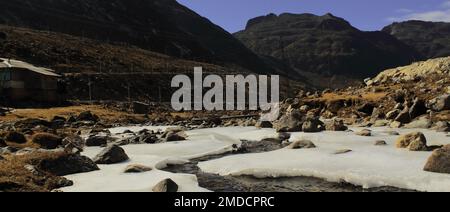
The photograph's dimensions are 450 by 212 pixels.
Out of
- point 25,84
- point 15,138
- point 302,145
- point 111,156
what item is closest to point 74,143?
point 15,138

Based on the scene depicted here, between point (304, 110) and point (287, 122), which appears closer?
point (287, 122)

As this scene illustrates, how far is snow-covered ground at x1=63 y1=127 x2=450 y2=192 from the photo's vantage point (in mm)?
16844

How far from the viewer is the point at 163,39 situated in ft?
577

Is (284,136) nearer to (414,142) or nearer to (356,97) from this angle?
(414,142)

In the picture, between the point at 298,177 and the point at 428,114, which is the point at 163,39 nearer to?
the point at 428,114

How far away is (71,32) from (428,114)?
12873 cm

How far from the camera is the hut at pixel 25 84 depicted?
58938 millimetres

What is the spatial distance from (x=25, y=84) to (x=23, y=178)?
47877 mm

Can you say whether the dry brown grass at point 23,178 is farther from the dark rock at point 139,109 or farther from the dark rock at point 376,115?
the dark rock at point 139,109

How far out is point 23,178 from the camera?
16594 millimetres

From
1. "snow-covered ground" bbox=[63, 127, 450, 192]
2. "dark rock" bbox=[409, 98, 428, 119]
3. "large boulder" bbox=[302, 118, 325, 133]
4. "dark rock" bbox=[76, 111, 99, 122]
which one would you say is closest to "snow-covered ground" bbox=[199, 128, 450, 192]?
"snow-covered ground" bbox=[63, 127, 450, 192]

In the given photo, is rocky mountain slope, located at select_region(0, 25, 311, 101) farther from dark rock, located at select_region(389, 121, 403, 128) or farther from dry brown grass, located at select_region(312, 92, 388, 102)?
dark rock, located at select_region(389, 121, 403, 128)

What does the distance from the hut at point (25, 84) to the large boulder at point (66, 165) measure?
4252 centimetres
